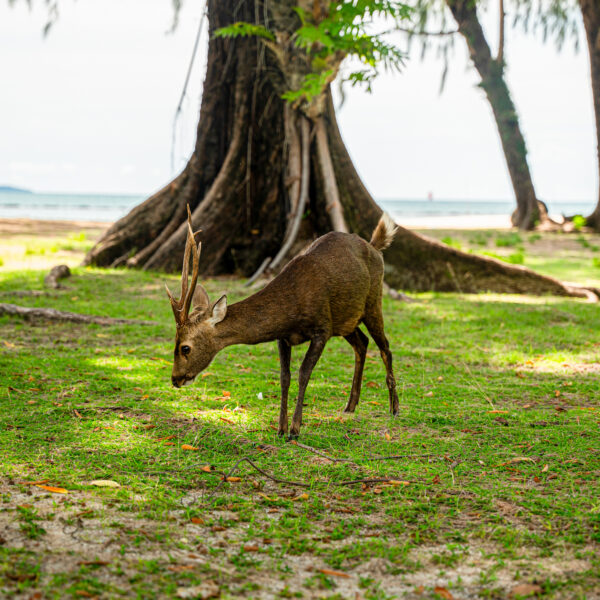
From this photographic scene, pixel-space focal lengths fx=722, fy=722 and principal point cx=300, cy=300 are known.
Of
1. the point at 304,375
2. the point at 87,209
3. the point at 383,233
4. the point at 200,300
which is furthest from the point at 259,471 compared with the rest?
the point at 87,209

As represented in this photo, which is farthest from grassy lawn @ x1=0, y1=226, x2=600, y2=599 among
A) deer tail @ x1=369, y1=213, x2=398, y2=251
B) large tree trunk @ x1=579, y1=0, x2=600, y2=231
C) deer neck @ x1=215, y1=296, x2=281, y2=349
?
large tree trunk @ x1=579, y1=0, x2=600, y2=231

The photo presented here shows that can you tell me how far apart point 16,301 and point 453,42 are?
1744cm

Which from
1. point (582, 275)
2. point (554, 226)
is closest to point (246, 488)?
point (582, 275)

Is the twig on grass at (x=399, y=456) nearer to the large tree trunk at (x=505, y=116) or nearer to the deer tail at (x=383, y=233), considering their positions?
the deer tail at (x=383, y=233)

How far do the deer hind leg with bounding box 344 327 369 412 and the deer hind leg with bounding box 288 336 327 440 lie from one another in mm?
576

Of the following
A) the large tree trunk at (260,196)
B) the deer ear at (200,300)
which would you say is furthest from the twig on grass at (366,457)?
the large tree trunk at (260,196)

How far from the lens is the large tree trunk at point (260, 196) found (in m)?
10.6

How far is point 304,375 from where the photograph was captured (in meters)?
4.35

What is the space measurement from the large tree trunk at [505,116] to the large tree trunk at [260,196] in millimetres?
11777

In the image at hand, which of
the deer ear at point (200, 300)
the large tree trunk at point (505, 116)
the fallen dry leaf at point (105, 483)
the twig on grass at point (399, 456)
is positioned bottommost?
the fallen dry leaf at point (105, 483)

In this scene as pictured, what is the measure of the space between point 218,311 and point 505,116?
64.7ft

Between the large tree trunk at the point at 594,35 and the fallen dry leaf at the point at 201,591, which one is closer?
the fallen dry leaf at the point at 201,591

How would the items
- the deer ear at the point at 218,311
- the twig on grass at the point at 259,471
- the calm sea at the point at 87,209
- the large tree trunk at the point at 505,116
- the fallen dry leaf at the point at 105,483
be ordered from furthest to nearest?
the calm sea at the point at 87,209
the large tree trunk at the point at 505,116
the deer ear at the point at 218,311
the twig on grass at the point at 259,471
the fallen dry leaf at the point at 105,483

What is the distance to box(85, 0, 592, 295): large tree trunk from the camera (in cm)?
1056
